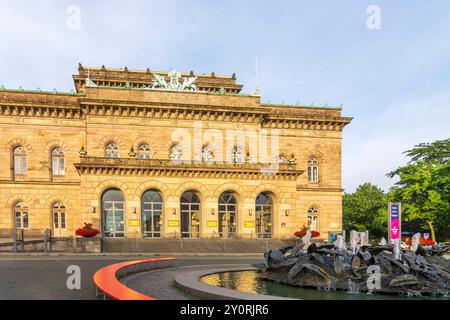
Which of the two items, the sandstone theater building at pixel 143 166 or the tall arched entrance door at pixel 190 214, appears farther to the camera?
the tall arched entrance door at pixel 190 214

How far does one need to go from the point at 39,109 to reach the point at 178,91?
1399cm

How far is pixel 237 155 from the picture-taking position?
1586 inches

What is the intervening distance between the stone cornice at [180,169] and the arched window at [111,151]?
3.81 m

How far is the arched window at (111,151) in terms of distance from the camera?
3803cm

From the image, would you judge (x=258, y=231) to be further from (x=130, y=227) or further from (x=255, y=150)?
(x=130, y=227)

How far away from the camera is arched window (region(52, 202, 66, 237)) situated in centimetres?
3784

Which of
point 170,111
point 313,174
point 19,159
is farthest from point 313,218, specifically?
point 19,159

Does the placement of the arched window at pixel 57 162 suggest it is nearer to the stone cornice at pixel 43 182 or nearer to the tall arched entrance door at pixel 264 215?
the stone cornice at pixel 43 182

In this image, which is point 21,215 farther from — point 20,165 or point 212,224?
point 212,224

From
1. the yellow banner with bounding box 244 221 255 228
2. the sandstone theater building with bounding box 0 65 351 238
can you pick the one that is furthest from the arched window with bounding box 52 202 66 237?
the yellow banner with bounding box 244 221 255 228

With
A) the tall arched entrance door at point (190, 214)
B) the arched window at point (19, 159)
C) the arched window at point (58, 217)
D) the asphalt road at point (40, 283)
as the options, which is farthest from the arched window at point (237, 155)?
the asphalt road at point (40, 283)

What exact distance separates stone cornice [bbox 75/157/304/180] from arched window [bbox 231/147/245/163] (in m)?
3.22

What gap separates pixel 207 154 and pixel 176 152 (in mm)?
3237
